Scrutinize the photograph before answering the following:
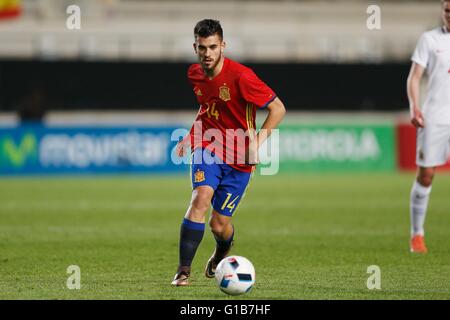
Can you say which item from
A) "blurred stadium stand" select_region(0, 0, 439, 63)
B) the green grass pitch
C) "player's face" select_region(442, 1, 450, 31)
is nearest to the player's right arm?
"player's face" select_region(442, 1, 450, 31)

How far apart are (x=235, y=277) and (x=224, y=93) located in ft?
4.87

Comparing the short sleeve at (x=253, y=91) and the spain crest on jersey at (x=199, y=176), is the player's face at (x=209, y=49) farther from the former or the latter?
the spain crest on jersey at (x=199, y=176)

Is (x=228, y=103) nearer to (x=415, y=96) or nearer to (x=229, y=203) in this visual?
(x=229, y=203)

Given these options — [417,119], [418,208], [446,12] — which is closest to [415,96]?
[417,119]

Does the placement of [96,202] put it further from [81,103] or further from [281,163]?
[81,103]

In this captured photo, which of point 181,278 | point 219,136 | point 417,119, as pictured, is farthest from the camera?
point 417,119

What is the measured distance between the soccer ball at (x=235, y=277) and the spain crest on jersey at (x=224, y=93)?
1312 mm

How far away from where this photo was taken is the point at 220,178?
7.61 meters

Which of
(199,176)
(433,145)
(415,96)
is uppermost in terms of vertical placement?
(415,96)

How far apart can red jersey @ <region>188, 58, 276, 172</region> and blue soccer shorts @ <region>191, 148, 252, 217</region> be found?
0.05 metres

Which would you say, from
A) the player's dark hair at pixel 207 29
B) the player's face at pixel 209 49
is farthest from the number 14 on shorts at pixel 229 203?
the player's dark hair at pixel 207 29

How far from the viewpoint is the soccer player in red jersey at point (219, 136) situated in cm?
734
